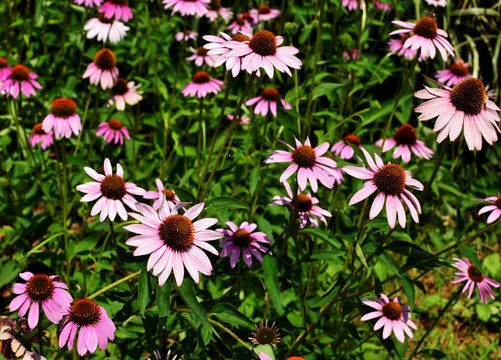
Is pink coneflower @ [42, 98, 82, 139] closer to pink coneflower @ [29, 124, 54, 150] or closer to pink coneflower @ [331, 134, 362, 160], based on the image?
pink coneflower @ [29, 124, 54, 150]

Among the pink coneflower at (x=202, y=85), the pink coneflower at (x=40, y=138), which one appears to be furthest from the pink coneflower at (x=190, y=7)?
the pink coneflower at (x=40, y=138)

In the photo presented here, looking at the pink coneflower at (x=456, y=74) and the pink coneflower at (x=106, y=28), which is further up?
the pink coneflower at (x=456, y=74)

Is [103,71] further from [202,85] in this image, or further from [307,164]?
[307,164]

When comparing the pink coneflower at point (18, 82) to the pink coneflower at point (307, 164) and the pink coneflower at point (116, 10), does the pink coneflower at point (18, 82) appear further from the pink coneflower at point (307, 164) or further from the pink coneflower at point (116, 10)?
the pink coneflower at point (307, 164)

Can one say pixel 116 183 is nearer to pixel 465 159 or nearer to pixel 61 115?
pixel 61 115

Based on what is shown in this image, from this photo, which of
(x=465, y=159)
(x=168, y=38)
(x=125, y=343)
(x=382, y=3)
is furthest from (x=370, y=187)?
(x=465, y=159)

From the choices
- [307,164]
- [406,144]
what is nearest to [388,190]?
[307,164]

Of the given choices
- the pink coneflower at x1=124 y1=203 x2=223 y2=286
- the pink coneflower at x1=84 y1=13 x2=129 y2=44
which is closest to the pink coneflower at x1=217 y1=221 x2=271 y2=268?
the pink coneflower at x1=124 y1=203 x2=223 y2=286
